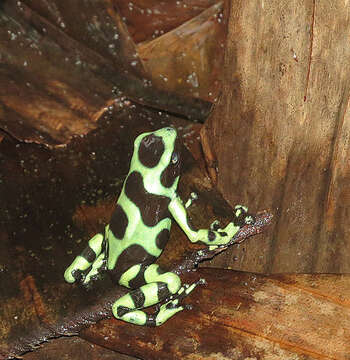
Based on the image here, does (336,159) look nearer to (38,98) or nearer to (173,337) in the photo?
(173,337)

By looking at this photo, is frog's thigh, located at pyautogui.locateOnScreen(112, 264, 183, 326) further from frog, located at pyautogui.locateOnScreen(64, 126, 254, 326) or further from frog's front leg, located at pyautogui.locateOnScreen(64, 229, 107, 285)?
frog's front leg, located at pyautogui.locateOnScreen(64, 229, 107, 285)

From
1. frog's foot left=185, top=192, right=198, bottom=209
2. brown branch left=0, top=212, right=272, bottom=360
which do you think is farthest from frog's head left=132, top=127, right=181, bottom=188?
brown branch left=0, top=212, right=272, bottom=360

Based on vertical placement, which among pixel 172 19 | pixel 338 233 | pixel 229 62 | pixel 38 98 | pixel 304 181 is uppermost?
pixel 172 19

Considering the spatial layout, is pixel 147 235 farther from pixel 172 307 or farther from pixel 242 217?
pixel 242 217

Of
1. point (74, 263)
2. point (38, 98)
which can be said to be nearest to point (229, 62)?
point (38, 98)

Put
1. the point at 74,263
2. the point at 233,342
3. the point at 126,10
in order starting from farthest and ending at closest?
the point at 126,10 → the point at 74,263 → the point at 233,342

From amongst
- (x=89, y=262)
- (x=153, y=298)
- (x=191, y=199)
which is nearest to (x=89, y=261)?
(x=89, y=262)

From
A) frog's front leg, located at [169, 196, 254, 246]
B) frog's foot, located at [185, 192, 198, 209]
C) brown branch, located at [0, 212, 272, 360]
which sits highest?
frog's foot, located at [185, 192, 198, 209]

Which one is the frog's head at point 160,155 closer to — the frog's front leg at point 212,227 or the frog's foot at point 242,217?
the frog's front leg at point 212,227
